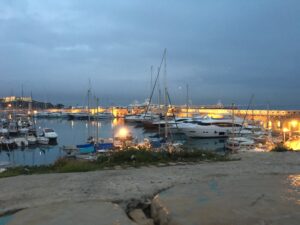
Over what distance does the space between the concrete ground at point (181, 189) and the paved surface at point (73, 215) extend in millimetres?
343

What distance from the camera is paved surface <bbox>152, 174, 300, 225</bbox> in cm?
355

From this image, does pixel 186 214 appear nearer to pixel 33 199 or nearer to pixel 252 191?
pixel 252 191

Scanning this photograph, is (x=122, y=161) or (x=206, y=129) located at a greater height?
(x=122, y=161)

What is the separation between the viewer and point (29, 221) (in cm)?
368

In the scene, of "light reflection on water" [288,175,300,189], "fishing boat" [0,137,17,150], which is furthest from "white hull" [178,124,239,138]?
"light reflection on water" [288,175,300,189]

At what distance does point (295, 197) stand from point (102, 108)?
449 ft

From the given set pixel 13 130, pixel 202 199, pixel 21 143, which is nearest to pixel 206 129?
pixel 21 143

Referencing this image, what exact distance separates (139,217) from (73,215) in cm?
77

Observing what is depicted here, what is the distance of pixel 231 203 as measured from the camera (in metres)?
4.07

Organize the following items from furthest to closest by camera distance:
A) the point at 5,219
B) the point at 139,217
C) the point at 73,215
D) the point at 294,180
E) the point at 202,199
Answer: the point at 294,180 < the point at 202,199 < the point at 139,217 < the point at 5,219 < the point at 73,215

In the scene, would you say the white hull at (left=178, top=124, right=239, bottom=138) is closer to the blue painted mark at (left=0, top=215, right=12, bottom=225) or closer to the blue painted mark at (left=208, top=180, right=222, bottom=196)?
the blue painted mark at (left=208, top=180, right=222, bottom=196)

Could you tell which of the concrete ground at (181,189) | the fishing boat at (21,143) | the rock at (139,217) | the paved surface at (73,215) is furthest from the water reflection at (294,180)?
the fishing boat at (21,143)

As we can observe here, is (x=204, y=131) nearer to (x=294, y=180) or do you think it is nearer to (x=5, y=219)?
(x=294, y=180)

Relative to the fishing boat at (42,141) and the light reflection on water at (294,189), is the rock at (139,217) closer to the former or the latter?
the light reflection on water at (294,189)
